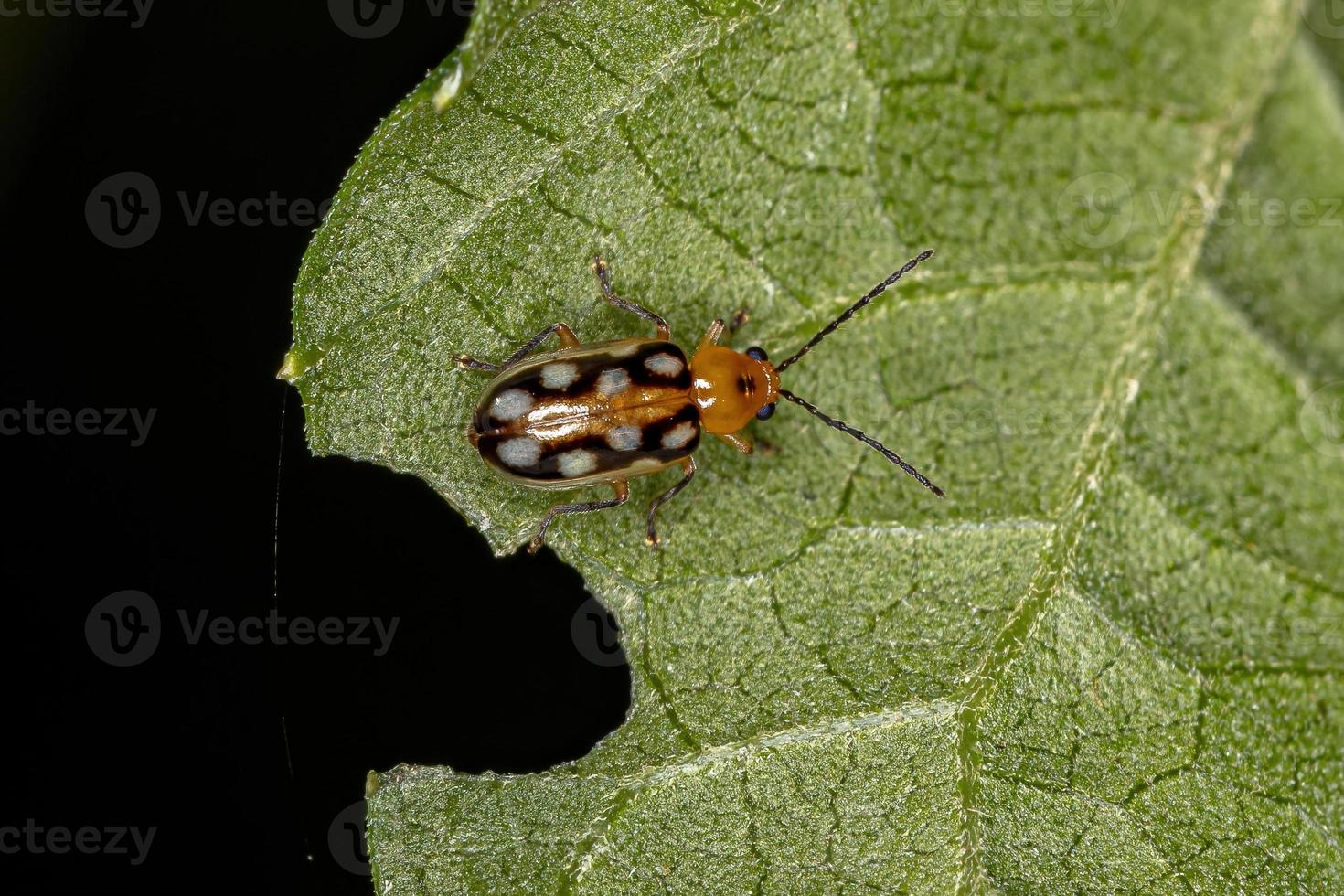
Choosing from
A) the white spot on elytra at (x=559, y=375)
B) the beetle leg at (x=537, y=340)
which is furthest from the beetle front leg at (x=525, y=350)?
the white spot on elytra at (x=559, y=375)

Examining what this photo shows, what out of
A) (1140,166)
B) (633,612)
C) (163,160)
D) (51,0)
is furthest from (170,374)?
(1140,166)

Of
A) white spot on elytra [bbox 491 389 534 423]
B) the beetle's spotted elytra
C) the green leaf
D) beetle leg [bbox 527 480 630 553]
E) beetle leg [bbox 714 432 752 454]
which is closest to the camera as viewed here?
the green leaf

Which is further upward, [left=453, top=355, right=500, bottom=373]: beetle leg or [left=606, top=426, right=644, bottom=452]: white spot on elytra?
[left=453, top=355, right=500, bottom=373]: beetle leg

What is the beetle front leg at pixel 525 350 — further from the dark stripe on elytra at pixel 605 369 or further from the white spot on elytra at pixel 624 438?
the white spot on elytra at pixel 624 438

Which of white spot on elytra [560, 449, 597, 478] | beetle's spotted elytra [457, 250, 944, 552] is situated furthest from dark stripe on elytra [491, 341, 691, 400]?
white spot on elytra [560, 449, 597, 478]

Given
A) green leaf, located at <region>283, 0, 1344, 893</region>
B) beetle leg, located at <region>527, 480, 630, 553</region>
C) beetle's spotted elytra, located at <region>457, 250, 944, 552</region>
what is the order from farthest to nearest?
beetle leg, located at <region>527, 480, 630, 553</region> → beetle's spotted elytra, located at <region>457, 250, 944, 552</region> → green leaf, located at <region>283, 0, 1344, 893</region>

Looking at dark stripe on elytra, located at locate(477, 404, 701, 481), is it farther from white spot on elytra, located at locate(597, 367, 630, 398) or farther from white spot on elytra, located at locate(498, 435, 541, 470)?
white spot on elytra, located at locate(597, 367, 630, 398)
